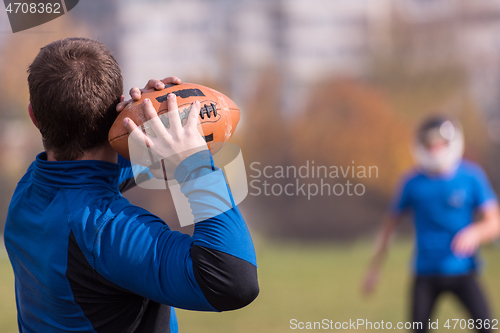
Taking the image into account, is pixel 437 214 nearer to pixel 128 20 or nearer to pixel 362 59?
pixel 362 59

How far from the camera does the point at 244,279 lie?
39.9 inches

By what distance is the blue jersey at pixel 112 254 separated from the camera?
101 centimetres

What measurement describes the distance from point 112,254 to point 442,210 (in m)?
3.05

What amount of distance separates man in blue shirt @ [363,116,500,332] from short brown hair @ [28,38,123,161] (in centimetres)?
291

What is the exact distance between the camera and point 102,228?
106 centimetres

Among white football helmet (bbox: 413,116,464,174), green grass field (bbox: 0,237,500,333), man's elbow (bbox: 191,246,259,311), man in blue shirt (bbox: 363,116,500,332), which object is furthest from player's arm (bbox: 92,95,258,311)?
green grass field (bbox: 0,237,500,333)

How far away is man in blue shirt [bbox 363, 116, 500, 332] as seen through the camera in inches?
130

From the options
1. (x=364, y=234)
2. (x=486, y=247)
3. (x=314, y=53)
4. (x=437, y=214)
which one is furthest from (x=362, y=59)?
(x=437, y=214)

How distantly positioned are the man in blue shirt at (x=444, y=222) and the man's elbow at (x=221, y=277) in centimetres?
270

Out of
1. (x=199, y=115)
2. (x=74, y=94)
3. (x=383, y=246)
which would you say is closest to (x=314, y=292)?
(x=383, y=246)

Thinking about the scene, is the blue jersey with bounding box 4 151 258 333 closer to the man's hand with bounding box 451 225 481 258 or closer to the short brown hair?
the short brown hair

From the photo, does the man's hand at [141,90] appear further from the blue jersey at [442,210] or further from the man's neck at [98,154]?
the blue jersey at [442,210]

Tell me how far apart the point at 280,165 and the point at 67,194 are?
29.6ft

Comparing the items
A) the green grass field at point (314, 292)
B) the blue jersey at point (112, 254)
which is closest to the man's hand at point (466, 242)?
the green grass field at point (314, 292)
